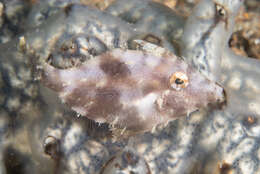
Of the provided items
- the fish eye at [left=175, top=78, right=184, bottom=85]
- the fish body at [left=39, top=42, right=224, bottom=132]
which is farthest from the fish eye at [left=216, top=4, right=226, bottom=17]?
the fish eye at [left=175, top=78, right=184, bottom=85]

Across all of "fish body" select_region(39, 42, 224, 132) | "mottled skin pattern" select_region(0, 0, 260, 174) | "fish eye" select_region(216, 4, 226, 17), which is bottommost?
"mottled skin pattern" select_region(0, 0, 260, 174)

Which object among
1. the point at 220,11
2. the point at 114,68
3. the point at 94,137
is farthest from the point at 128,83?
the point at 220,11

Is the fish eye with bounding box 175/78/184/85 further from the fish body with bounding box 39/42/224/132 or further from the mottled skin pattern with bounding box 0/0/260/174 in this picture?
the mottled skin pattern with bounding box 0/0/260/174

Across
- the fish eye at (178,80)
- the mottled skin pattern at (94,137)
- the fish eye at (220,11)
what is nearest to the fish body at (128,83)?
the fish eye at (178,80)

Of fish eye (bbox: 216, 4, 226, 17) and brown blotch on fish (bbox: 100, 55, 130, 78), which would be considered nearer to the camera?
brown blotch on fish (bbox: 100, 55, 130, 78)

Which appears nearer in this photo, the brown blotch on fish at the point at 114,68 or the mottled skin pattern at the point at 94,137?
the brown blotch on fish at the point at 114,68

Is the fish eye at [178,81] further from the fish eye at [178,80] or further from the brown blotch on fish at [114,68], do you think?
the brown blotch on fish at [114,68]

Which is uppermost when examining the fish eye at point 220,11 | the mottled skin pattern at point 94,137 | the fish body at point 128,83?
the fish eye at point 220,11
